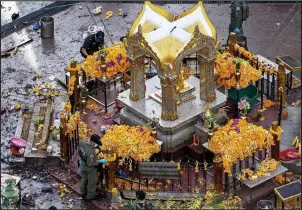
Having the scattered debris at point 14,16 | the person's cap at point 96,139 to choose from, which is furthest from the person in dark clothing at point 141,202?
the scattered debris at point 14,16

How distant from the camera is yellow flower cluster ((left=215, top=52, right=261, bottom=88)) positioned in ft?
104

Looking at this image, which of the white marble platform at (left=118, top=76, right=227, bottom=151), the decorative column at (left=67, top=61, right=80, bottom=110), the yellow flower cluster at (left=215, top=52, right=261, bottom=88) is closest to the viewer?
the white marble platform at (left=118, top=76, right=227, bottom=151)

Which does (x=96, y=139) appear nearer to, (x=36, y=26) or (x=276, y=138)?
(x=276, y=138)

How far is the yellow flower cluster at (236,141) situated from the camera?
28625mm

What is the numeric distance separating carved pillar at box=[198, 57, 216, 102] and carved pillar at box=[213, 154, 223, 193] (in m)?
2.58

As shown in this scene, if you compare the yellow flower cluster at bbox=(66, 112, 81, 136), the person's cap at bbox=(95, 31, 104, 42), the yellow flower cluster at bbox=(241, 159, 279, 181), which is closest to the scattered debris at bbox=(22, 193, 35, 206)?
the yellow flower cluster at bbox=(66, 112, 81, 136)

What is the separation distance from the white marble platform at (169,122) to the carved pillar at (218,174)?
1.85 m

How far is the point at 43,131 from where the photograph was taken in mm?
31203

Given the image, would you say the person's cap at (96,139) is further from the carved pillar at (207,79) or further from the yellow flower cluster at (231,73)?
the yellow flower cluster at (231,73)

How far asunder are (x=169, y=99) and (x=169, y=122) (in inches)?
24.8

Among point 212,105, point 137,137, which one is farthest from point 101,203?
point 212,105

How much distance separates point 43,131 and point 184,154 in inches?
152

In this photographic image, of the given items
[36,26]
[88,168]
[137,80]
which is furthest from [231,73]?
[36,26]

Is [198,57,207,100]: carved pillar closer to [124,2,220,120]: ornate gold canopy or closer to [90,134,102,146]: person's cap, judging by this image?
[124,2,220,120]: ornate gold canopy
